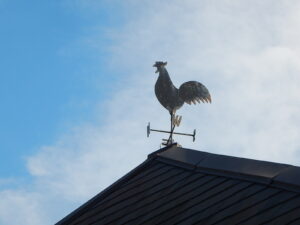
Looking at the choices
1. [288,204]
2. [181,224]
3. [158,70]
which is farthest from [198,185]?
[158,70]

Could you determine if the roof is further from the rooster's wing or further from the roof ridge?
the rooster's wing

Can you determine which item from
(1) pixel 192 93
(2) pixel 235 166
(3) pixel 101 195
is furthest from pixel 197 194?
(1) pixel 192 93

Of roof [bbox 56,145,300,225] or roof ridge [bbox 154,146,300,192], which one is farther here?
roof ridge [bbox 154,146,300,192]

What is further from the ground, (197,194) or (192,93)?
(192,93)

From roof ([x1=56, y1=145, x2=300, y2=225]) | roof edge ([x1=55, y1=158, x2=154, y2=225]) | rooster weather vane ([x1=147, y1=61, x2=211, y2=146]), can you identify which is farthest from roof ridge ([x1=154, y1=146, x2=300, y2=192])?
rooster weather vane ([x1=147, y1=61, x2=211, y2=146])

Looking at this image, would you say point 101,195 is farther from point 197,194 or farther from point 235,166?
point 235,166

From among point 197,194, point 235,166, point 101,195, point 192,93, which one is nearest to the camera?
point 197,194

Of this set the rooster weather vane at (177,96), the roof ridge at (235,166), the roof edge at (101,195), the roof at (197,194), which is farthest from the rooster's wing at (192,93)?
the roof edge at (101,195)

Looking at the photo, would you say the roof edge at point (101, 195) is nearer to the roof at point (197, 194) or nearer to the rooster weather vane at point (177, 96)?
the roof at point (197, 194)

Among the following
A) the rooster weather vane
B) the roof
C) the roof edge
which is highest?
the rooster weather vane

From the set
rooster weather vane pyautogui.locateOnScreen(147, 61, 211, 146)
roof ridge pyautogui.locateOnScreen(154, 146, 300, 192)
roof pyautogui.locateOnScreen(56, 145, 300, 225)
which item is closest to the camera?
roof pyautogui.locateOnScreen(56, 145, 300, 225)

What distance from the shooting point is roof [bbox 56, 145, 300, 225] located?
5.82 metres

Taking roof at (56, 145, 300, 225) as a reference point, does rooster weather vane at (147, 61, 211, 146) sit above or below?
above

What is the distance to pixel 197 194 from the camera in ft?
22.2
